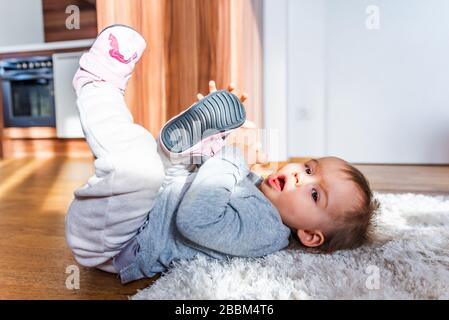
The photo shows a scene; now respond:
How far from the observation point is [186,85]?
1484mm

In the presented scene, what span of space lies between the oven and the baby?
2509 millimetres

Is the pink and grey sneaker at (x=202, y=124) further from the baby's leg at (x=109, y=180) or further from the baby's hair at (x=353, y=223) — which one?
the baby's hair at (x=353, y=223)

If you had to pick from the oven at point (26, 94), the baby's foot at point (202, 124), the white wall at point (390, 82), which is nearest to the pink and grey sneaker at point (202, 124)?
the baby's foot at point (202, 124)

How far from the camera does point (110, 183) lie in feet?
2.02

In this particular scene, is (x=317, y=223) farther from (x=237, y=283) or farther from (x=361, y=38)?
(x=361, y=38)

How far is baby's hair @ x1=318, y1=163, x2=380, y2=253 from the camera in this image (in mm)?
728

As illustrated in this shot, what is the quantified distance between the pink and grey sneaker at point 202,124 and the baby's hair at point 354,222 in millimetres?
223

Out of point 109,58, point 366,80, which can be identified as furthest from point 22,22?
point 109,58

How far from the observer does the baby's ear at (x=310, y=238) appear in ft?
2.49

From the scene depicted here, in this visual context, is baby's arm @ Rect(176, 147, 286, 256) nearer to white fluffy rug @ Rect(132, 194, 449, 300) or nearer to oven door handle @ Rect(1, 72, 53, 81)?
white fluffy rug @ Rect(132, 194, 449, 300)

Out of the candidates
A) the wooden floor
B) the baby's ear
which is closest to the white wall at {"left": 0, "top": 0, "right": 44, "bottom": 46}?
the wooden floor
